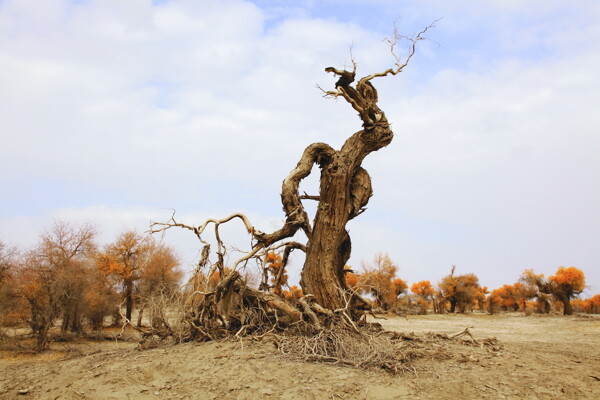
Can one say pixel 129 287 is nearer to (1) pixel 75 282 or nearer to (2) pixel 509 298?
(1) pixel 75 282

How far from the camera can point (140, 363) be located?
6.92 m

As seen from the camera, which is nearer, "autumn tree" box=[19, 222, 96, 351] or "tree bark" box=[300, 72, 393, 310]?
"tree bark" box=[300, 72, 393, 310]

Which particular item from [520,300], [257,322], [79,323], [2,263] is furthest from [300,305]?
[520,300]

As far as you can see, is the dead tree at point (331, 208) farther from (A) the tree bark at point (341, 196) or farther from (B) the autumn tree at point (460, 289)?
(B) the autumn tree at point (460, 289)

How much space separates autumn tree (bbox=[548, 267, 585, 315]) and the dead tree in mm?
25893

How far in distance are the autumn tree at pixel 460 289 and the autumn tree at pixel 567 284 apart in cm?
594

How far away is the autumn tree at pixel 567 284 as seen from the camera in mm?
29656

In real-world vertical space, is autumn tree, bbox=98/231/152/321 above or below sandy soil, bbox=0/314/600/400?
above

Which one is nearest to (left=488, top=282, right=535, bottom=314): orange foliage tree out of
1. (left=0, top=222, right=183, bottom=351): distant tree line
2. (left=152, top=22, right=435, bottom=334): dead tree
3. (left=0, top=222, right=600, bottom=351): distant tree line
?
(left=0, top=222, right=600, bottom=351): distant tree line

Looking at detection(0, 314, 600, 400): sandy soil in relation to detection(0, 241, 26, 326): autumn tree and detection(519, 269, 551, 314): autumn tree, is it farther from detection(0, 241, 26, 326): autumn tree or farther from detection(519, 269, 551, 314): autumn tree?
detection(519, 269, 551, 314): autumn tree

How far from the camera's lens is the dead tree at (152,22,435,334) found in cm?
892

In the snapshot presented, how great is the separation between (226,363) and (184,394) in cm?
86

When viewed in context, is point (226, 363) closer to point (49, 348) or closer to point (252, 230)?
point (252, 230)

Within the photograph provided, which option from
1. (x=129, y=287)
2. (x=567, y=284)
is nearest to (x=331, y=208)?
(x=129, y=287)
